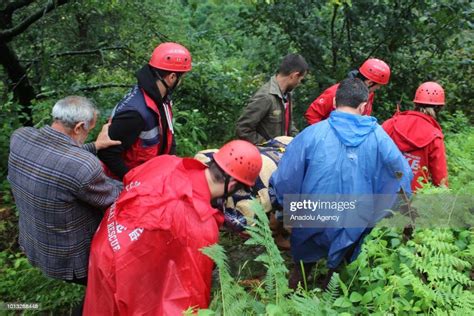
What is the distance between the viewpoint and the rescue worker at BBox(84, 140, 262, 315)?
7.65ft

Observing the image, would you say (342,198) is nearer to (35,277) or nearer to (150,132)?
(150,132)

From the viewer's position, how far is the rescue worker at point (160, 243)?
2.33 m

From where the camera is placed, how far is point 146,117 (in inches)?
134

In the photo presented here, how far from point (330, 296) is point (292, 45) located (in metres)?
5.16

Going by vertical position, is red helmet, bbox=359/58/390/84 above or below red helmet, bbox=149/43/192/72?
above

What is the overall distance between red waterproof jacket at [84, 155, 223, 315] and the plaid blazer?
293 millimetres

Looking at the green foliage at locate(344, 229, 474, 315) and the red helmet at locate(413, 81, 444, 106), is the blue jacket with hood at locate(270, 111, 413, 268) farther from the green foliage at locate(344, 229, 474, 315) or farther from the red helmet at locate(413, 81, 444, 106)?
the red helmet at locate(413, 81, 444, 106)

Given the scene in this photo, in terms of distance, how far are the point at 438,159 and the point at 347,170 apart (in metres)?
1.33

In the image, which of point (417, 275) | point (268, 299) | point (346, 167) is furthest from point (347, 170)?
point (268, 299)

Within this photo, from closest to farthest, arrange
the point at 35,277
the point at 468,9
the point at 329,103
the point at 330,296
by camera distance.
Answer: the point at 330,296 < the point at 35,277 < the point at 329,103 < the point at 468,9

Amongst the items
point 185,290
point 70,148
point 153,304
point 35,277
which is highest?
point 70,148

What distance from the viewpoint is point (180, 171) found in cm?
260

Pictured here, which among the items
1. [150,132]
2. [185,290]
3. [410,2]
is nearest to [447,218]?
[185,290]

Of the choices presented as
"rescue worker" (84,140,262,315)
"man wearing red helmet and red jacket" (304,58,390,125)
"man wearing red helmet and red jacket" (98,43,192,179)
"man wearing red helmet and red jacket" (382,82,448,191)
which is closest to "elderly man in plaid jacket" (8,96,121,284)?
"rescue worker" (84,140,262,315)
